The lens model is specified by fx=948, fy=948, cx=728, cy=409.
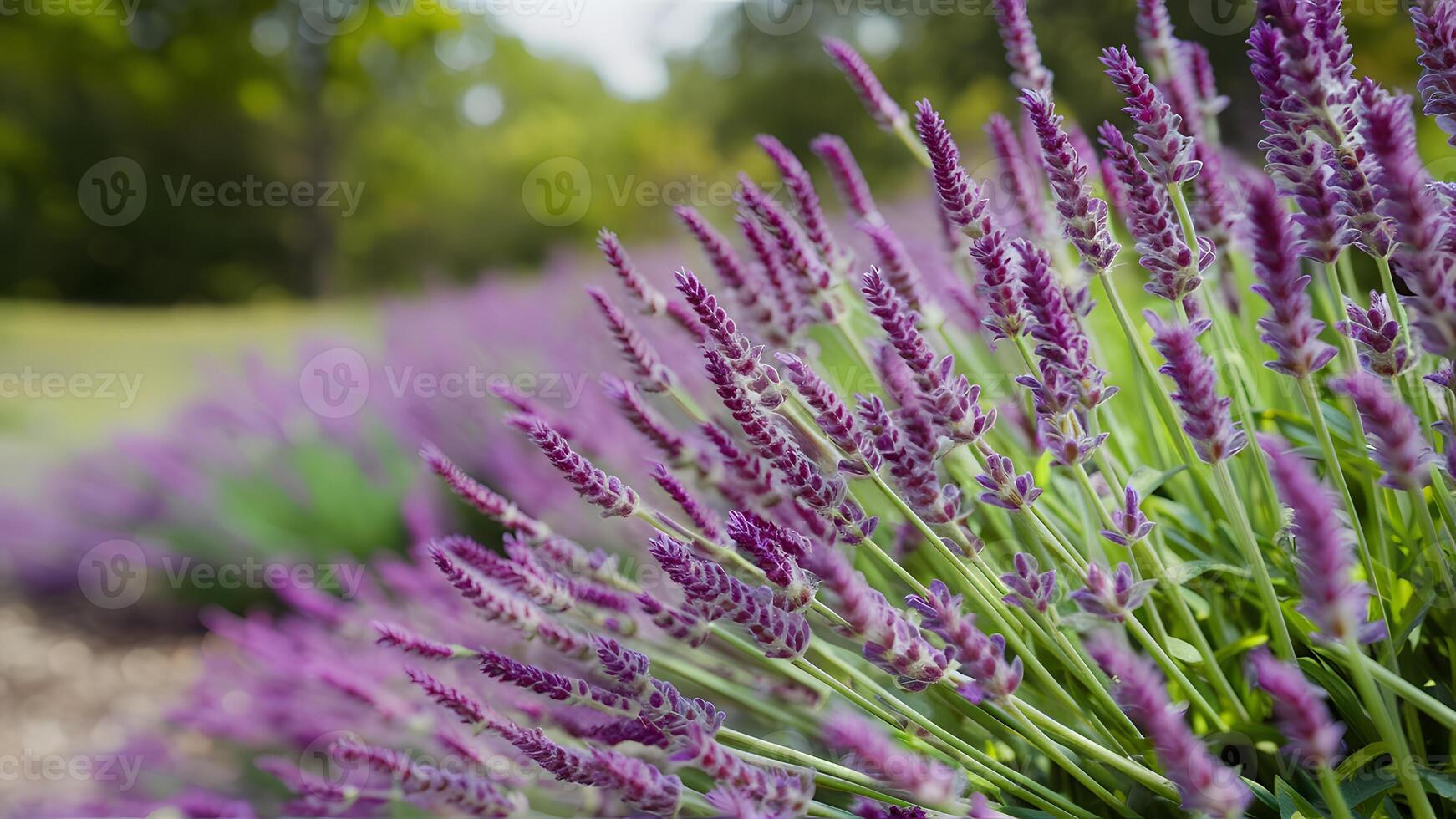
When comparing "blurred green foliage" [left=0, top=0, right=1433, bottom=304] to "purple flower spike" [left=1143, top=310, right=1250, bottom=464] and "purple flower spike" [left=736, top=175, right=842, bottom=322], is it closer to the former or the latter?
"purple flower spike" [left=736, top=175, right=842, bottom=322]

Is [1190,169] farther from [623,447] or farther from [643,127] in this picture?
[643,127]

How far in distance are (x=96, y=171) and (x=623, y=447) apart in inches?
875

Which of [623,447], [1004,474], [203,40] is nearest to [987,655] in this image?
[1004,474]

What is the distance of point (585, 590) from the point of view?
38.3 inches

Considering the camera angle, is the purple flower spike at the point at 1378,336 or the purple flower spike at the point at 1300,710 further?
the purple flower spike at the point at 1378,336

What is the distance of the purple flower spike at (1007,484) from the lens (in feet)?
2.21
